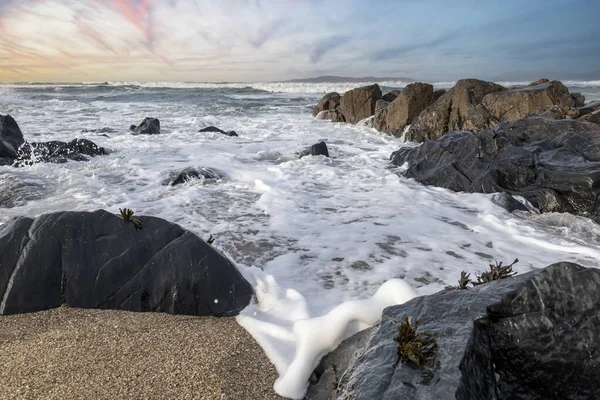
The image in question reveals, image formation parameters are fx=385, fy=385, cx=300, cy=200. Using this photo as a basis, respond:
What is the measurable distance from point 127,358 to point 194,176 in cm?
654

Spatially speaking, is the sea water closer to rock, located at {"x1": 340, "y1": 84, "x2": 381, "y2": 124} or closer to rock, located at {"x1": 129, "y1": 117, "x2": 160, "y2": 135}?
rock, located at {"x1": 129, "y1": 117, "x2": 160, "y2": 135}

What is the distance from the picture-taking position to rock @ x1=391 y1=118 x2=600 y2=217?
23.7 ft

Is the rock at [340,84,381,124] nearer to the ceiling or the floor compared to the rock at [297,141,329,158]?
nearer to the ceiling

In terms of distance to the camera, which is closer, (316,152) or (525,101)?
(316,152)

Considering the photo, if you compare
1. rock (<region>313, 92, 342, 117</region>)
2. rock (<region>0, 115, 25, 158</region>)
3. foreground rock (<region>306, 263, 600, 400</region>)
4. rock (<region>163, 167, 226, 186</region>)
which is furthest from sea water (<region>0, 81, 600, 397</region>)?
rock (<region>313, 92, 342, 117</region>)

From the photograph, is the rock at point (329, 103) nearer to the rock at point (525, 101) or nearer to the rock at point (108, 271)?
the rock at point (525, 101)

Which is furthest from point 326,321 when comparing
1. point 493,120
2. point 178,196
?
point 493,120

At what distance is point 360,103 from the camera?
21.0m

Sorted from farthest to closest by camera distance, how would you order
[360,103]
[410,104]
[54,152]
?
[360,103] < [410,104] < [54,152]

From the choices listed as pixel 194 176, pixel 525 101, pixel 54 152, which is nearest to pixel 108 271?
pixel 194 176

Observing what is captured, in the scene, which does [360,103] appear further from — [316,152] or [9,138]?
[9,138]

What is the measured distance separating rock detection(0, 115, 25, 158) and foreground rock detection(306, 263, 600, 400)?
37.7 ft

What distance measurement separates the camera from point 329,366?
2.81m

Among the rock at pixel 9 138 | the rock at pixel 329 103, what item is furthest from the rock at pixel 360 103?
the rock at pixel 9 138
